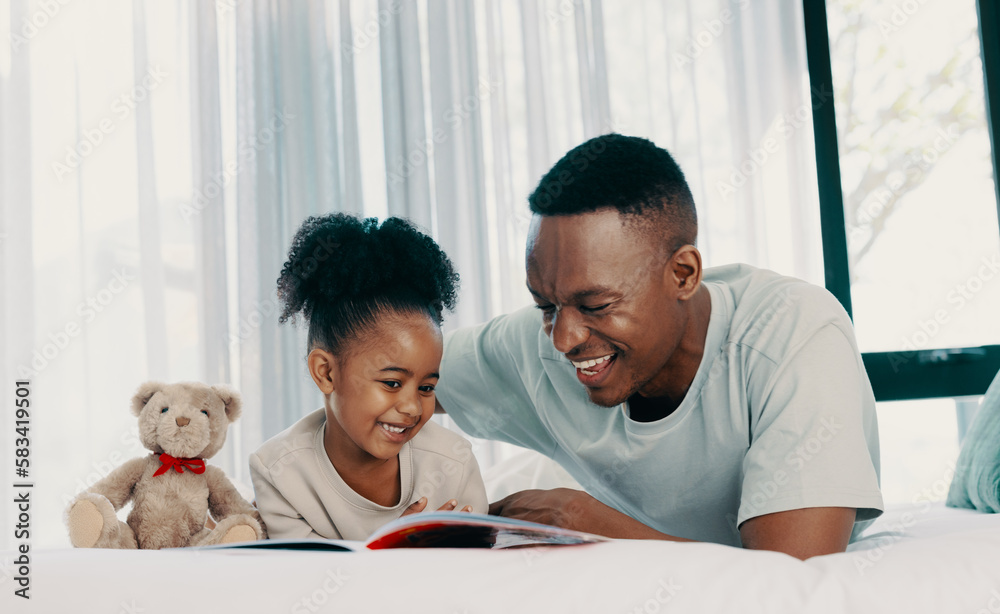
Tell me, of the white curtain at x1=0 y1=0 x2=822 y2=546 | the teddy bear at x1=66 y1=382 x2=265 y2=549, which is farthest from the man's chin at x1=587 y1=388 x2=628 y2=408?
the white curtain at x1=0 y1=0 x2=822 y2=546

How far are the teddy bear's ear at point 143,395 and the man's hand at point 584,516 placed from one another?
63 cm

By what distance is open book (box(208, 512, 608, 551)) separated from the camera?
765 millimetres

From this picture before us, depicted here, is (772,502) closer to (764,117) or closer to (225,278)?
(764,117)

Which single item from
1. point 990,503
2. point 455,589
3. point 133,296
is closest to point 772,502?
point 455,589

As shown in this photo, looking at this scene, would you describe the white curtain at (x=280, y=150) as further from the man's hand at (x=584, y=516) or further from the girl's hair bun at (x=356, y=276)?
the man's hand at (x=584, y=516)

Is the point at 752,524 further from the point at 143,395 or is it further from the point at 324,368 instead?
the point at 143,395

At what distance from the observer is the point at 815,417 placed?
970 mm

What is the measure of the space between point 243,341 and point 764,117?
6.21 feet

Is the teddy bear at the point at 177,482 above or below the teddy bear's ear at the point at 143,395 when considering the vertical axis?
below

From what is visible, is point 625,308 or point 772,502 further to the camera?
point 625,308

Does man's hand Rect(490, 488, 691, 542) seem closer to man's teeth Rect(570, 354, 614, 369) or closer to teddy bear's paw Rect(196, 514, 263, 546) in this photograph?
man's teeth Rect(570, 354, 614, 369)

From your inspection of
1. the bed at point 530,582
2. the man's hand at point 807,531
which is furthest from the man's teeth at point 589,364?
the bed at point 530,582

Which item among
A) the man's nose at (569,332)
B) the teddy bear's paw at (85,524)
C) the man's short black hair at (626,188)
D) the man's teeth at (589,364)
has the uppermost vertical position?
the man's short black hair at (626,188)

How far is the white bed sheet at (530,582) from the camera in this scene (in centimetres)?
67
